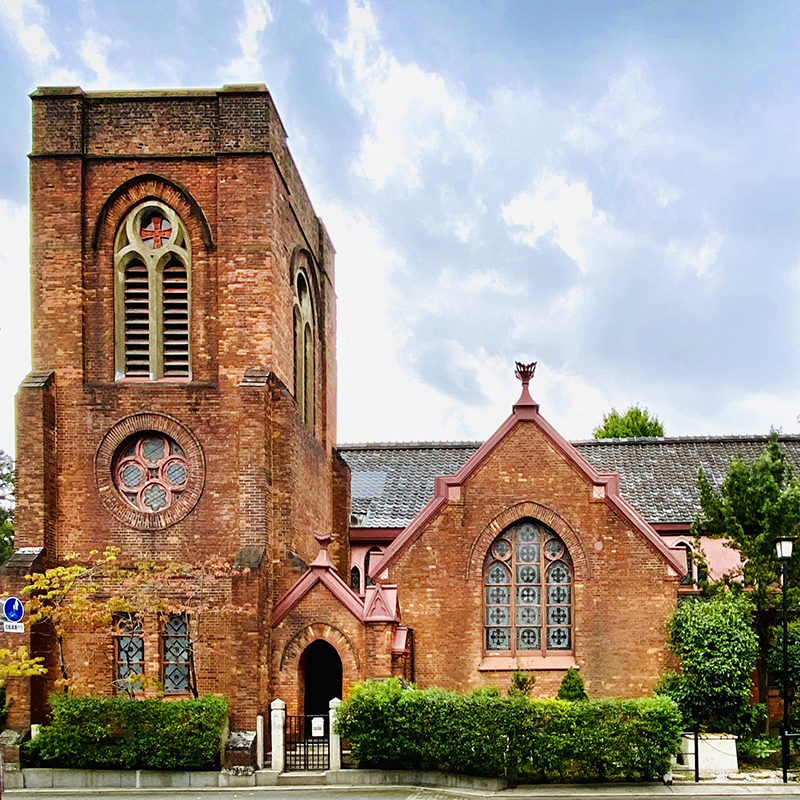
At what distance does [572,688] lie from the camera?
25.3 m

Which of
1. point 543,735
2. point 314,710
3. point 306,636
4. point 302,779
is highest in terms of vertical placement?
point 306,636

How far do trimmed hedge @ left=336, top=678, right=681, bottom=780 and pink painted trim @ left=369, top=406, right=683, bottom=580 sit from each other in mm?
5249

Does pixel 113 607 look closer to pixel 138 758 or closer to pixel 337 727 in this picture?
pixel 138 758

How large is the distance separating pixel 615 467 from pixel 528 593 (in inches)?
415

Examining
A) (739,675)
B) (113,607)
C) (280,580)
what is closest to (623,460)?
(739,675)

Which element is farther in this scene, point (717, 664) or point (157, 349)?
point (157, 349)

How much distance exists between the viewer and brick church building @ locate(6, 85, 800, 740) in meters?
25.1

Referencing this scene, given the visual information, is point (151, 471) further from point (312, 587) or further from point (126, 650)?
point (312, 587)

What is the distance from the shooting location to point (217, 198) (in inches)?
1030

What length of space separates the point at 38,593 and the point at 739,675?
16.0m

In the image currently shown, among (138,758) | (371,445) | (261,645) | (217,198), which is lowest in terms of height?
(138,758)

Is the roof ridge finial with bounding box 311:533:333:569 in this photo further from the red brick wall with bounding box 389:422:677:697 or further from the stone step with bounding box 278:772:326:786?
the stone step with bounding box 278:772:326:786

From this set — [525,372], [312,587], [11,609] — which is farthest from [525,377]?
[11,609]

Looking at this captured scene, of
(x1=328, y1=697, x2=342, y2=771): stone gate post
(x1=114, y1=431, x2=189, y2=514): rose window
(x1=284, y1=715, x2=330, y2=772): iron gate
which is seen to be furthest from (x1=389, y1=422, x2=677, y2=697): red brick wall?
(x1=114, y1=431, x2=189, y2=514): rose window
